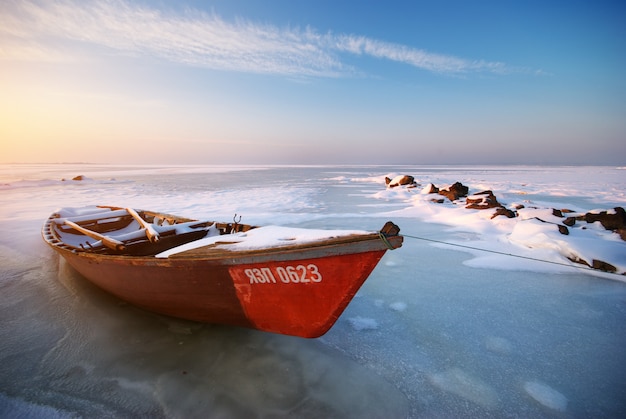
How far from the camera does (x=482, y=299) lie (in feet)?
14.2

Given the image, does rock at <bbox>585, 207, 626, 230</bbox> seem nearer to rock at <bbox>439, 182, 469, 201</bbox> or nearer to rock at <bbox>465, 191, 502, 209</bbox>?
rock at <bbox>465, 191, 502, 209</bbox>

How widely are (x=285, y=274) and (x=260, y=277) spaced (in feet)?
0.91

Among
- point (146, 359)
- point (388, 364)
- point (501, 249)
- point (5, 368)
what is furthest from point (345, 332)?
point (501, 249)

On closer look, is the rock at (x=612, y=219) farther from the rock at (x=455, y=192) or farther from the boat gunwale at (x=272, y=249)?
the boat gunwale at (x=272, y=249)

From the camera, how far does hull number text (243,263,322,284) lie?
2.68 metres

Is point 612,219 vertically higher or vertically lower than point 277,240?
lower

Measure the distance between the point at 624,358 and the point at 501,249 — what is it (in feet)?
11.6

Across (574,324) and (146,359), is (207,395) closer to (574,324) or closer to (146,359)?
(146,359)

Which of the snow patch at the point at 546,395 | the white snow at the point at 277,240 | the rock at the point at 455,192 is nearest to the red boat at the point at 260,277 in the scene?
the white snow at the point at 277,240

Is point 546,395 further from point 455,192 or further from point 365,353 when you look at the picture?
point 455,192

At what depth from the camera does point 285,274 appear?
2.74 meters

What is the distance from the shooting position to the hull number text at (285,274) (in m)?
2.68

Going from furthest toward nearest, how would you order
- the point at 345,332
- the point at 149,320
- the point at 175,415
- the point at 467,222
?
the point at 467,222 → the point at 149,320 → the point at 345,332 → the point at 175,415

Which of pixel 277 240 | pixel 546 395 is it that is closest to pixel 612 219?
pixel 546 395
